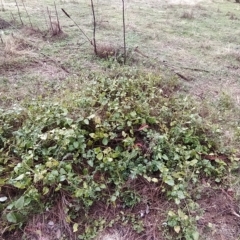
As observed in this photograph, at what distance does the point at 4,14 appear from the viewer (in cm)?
568

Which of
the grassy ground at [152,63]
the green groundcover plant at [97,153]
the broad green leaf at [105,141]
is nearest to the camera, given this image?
the green groundcover plant at [97,153]

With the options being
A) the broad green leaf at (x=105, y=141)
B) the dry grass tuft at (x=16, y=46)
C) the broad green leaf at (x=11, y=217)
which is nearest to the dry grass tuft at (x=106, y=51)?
the dry grass tuft at (x=16, y=46)

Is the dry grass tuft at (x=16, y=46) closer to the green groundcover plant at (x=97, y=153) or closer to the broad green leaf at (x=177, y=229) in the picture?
the green groundcover plant at (x=97, y=153)

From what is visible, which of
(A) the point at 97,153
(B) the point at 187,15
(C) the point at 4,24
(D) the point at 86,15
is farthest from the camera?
(B) the point at 187,15

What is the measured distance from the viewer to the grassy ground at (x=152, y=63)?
1896 mm

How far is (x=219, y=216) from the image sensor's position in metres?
1.83

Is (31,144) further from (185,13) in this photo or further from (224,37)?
(185,13)

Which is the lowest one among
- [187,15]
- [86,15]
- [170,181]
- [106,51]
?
[187,15]

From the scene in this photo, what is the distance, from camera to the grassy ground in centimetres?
190

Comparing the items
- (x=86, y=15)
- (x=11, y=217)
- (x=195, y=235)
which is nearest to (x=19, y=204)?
(x=11, y=217)

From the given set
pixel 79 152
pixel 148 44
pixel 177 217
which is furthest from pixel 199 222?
pixel 148 44

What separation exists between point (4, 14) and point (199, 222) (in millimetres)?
5550

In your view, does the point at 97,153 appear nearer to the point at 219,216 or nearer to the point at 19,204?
the point at 19,204

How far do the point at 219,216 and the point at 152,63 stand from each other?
2.36 metres
